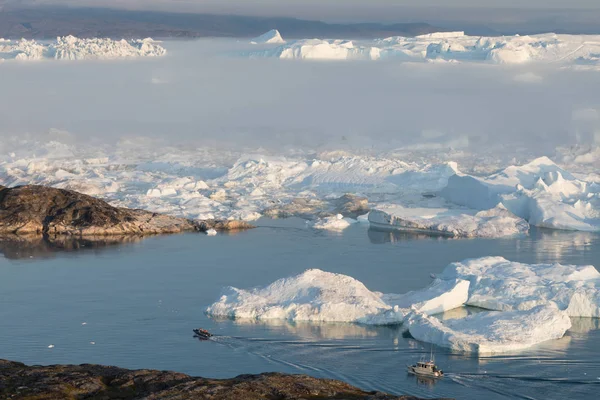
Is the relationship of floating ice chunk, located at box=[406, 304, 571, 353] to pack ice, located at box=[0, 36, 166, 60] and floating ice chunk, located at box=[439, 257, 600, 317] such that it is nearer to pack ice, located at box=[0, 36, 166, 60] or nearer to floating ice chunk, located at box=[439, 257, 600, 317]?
floating ice chunk, located at box=[439, 257, 600, 317]

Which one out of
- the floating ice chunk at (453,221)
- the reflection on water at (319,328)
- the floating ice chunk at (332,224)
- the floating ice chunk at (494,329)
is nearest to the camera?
the floating ice chunk at (494,329)

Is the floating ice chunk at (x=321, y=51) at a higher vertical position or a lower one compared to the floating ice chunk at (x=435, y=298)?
higher

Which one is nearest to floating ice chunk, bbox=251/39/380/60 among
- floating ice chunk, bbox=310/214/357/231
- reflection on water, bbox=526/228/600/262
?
floating ice chunk, bbox=310/214/357/231

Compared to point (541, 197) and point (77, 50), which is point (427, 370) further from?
point (77, 50)

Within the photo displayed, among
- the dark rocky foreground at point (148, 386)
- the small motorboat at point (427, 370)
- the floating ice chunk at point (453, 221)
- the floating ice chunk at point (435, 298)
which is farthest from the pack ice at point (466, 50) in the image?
the dark rocky foreground at point (148, 386)

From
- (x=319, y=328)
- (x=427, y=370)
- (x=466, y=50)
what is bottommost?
(x=427, y=370)

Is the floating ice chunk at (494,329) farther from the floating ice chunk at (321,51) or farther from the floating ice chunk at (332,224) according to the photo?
the floating ice chunk at (321,51)

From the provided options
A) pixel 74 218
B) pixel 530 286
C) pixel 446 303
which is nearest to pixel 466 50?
pixel 74 218
